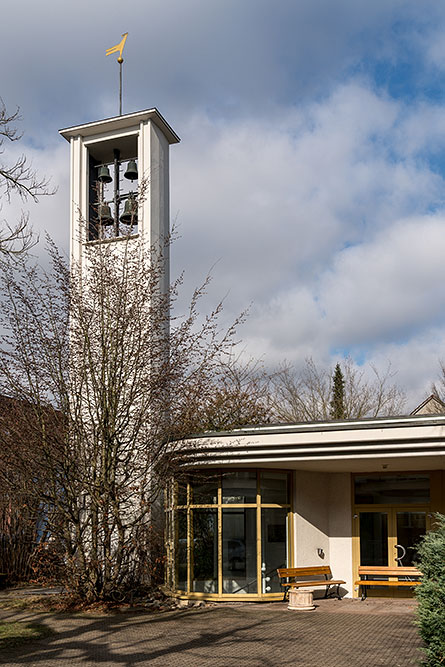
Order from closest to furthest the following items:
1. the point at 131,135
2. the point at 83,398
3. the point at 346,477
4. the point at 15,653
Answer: the point at 15,653 → the point at 83,398 → the point at 346,477 → the point at 131,135

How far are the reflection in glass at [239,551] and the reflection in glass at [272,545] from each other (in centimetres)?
21

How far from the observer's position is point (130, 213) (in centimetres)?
1727

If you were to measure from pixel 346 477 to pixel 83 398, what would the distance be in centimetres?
622

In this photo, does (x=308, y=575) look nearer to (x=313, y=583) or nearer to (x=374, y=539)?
(x=313, y=583)

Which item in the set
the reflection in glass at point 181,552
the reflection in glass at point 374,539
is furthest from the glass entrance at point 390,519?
the reflection in glass at point 181,552

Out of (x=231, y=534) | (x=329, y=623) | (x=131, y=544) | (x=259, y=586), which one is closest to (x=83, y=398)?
(x=131, y=544)

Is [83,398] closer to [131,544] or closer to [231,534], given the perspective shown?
[131,544]

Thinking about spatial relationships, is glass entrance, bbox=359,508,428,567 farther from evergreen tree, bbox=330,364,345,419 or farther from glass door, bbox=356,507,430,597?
evergreen tree, bbox=330,364,345,419

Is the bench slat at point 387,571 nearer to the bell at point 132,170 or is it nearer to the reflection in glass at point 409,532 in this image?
the reflection in glass at point 409,532

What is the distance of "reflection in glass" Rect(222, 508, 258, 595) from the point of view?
1452 cm

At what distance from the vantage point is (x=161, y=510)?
16.2m

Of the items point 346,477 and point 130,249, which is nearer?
point 346,477

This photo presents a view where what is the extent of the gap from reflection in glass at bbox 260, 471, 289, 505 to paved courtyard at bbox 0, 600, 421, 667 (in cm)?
214

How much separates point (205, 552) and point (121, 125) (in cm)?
1112
